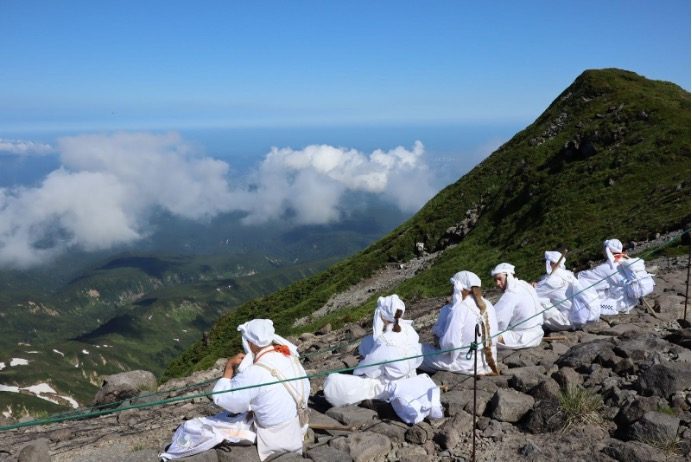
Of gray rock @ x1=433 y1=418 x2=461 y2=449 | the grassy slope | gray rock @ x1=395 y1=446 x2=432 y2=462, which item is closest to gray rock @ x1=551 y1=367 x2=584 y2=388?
gray rock @ x1=433 y1=418 x2=461 y2=449

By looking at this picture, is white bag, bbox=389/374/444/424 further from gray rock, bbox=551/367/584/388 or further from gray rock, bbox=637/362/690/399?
gray rock, bbox=637/362/690/399

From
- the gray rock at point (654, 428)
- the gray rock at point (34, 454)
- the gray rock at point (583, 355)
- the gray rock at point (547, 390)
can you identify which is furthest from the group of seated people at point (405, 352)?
the gray rock at point (654, 428)

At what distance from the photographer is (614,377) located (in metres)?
9.95

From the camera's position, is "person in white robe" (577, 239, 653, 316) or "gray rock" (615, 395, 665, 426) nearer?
"gray rock" (615, 395, 665, 426)

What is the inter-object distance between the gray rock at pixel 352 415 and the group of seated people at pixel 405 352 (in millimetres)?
356

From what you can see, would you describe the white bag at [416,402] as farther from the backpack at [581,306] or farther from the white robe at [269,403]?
the backpack at [581,306]

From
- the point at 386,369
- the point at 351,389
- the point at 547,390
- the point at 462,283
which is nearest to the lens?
the point at 547,390

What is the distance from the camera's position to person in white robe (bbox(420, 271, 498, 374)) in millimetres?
11508

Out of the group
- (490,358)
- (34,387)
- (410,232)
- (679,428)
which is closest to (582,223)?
(410,232)

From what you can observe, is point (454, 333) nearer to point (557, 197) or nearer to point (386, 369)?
point (386, 369)

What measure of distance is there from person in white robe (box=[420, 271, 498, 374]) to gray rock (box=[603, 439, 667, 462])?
381 centimetres

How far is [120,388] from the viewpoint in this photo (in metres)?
15.5

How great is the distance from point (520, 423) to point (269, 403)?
4333 mm

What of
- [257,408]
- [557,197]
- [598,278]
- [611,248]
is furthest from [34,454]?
[557,197]
